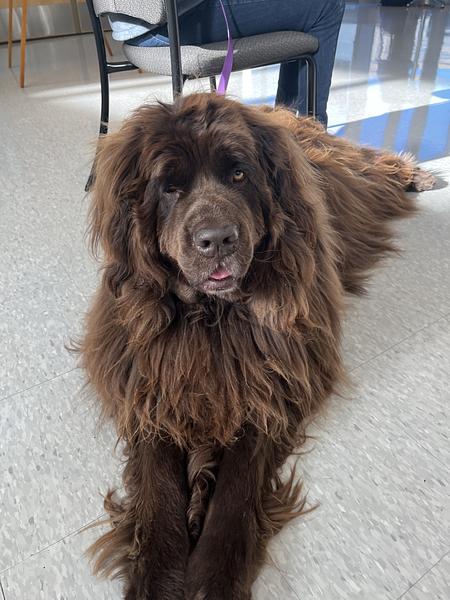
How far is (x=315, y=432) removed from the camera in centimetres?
127

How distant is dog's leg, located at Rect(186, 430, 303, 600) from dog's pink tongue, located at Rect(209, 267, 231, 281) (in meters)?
0.36

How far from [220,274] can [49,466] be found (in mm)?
615

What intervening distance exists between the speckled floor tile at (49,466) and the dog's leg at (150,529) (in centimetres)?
9

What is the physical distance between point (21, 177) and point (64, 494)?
2.04 meters

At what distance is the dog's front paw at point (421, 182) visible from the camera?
2.33 meters

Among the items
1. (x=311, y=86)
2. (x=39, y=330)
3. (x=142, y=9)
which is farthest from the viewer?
→ (x=311, y=86)

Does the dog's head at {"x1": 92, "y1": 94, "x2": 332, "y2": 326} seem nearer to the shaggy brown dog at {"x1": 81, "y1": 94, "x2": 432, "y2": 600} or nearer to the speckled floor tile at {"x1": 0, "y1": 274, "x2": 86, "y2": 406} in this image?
the shaggy brown dog at {"x1": 81, "y1": 94, "x2": 432, "y2": 600}

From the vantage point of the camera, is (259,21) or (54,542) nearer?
(54,542)

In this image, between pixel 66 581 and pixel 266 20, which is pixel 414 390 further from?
pixel 266 20

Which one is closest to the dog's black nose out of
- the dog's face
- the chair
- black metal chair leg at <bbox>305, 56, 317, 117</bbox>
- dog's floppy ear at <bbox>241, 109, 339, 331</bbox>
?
the dog's face

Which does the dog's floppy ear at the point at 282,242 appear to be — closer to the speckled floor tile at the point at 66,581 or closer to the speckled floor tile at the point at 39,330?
the speckled floor tile at the point at 66,581

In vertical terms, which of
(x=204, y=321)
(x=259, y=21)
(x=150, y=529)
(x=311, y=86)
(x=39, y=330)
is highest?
(x=259, y=21)

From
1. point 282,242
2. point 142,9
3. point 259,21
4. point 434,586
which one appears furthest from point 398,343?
point 142,9

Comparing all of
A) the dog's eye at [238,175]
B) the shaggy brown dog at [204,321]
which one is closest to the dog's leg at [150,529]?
the shaggy brown dog at [204,321]
